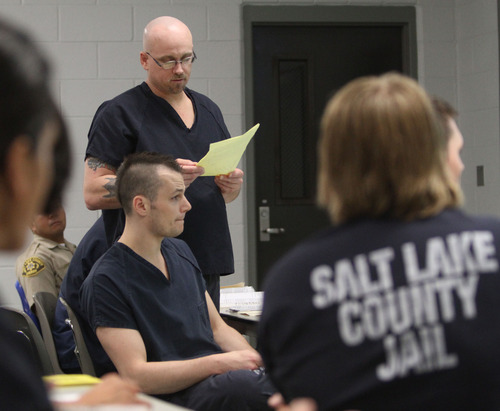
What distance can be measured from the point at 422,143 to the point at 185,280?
1.39 m

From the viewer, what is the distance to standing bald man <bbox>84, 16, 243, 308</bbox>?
260 cm

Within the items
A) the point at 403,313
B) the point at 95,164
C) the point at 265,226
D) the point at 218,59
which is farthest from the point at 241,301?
the point at 218,59

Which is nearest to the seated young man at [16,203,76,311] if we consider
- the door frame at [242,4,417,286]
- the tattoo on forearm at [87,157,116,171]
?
the tattoo on forearm at [87,157,116,171]

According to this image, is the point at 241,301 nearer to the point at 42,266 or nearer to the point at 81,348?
the point at 81,348

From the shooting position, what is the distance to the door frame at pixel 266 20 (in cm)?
453

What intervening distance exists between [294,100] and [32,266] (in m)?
2.12

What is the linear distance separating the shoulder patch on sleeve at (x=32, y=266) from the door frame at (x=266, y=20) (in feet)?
5.00

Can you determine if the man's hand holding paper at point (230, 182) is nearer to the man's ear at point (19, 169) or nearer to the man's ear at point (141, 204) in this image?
the man's ear at point (141, 204)

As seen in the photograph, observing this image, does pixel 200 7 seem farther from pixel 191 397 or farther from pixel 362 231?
pixel 362 231

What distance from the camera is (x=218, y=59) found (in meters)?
4.51

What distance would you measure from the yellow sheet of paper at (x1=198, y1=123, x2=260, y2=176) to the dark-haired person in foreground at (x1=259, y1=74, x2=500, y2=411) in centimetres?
124

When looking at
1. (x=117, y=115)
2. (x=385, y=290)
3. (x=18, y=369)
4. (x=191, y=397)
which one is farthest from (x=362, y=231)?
(x=117, y=115)

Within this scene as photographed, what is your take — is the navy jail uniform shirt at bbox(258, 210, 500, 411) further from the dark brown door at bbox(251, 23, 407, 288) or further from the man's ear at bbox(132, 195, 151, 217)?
the dark brown door at bbox(251, 23, 407, 288)

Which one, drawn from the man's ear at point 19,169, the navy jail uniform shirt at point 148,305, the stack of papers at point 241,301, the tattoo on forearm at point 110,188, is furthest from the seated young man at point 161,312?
the man's ear at point 19,169
